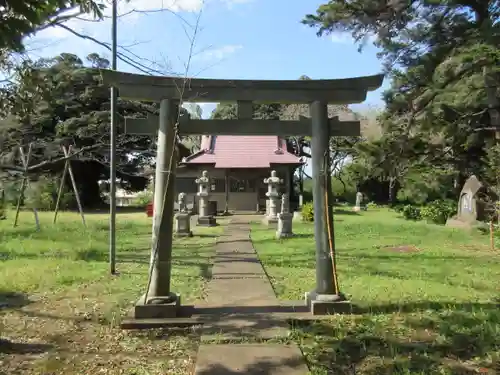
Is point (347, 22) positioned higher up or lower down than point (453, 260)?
higher up

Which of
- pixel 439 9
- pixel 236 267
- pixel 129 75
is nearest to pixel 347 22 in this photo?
pixel 439 9

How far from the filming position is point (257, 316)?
18.6 ft

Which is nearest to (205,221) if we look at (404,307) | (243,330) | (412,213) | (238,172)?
(238,172)

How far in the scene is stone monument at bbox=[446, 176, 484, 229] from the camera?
17516mm

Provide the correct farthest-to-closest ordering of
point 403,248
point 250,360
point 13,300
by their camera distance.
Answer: point 403,248, point 13,300, point 250,360

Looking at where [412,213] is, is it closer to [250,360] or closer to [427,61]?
[427,61]

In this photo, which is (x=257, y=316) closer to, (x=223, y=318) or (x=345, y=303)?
(x=223, y=318)

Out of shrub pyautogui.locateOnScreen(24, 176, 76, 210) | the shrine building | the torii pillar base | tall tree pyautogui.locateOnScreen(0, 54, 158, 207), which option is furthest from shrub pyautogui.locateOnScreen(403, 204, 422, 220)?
shrub pyautogui.locateOnScreen(24, 176, 76, 210)

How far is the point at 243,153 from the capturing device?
2666cm

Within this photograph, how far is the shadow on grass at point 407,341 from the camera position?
4.13 metres

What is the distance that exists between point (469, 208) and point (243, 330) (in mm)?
15516

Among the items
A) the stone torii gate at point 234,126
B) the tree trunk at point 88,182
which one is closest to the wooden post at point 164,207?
the stone torii gate at point 234,126

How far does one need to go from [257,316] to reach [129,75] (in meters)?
3.38

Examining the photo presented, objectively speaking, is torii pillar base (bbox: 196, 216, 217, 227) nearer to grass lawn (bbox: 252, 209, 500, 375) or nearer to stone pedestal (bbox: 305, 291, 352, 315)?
grass lawn (bbox: 252, 209, 500, 375)
